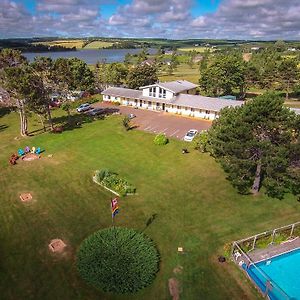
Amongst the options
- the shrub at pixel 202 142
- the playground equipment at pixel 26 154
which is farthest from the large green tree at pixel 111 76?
the shrub at pixel 202 142

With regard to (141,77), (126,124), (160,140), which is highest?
(141,77)

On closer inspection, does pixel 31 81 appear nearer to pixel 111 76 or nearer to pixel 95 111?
pixel 95 111

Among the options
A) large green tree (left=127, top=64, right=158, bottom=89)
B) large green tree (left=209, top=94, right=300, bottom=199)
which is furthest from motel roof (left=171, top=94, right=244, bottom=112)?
large green tree (left=209, top=94, right=300, bottom=199)

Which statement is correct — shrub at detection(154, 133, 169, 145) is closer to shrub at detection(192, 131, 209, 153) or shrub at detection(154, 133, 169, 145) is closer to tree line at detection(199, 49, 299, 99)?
shrub at detection(192, 131, 209, 153)

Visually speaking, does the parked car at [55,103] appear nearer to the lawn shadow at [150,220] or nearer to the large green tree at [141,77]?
the large green tree at [141,77]

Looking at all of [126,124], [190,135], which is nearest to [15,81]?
[126,124]

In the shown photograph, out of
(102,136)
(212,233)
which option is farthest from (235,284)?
(102,136)
